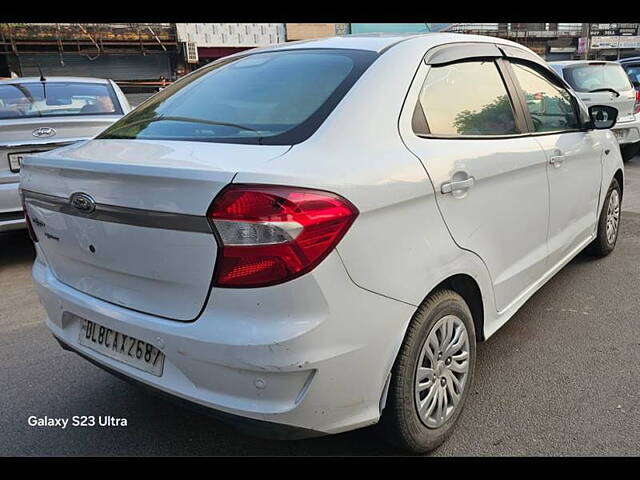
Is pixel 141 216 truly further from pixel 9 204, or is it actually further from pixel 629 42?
pixel 629 42

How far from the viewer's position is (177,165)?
1722 mm

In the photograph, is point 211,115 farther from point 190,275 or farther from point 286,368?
point 286,368

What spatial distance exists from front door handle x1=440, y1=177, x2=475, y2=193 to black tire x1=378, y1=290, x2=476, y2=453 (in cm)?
40

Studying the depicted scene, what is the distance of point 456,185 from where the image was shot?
2131mm

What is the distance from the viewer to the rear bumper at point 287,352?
5.35 feet

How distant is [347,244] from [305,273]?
6.7 inches

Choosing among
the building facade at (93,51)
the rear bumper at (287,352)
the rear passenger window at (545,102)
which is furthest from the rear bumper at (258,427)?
the building facade at (93,51)

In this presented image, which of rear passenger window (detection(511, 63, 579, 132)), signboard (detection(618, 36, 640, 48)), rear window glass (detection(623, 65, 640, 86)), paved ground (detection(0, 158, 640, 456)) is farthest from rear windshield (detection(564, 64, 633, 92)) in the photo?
signboard (detection(618, 36, 640, 48))

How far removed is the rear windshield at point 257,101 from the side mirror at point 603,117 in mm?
2181

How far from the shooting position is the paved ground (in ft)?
7.46

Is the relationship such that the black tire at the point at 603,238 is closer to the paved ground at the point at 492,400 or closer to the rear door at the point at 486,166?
the paved ground at the point at 492,400

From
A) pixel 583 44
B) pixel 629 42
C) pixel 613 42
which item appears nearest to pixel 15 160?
pixel 583 44

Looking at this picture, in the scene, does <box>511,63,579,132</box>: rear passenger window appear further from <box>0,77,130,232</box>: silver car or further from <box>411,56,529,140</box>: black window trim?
<box>0,77,130,232</box>: silver car

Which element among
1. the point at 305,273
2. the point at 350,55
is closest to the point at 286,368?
the point at 305,273
